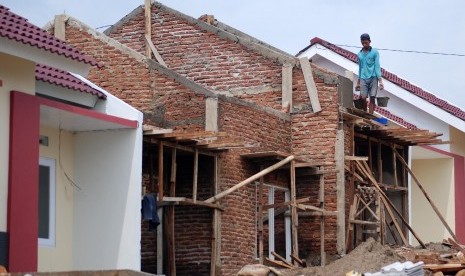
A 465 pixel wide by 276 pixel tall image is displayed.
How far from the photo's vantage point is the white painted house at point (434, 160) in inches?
1233

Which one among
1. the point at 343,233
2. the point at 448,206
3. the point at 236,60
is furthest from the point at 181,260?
the point at 448,206

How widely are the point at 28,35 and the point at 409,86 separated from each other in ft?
61.7

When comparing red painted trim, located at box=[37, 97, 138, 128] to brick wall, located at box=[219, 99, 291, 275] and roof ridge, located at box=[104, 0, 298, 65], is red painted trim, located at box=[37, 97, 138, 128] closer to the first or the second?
brick wall, located at box=[219, 99, 291, 275]

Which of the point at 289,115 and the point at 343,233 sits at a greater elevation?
the point at 289,115

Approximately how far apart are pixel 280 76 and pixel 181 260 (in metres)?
5.41

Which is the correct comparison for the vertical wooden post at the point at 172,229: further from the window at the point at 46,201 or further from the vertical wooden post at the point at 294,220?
the vertical wooden post at the point at 294,220

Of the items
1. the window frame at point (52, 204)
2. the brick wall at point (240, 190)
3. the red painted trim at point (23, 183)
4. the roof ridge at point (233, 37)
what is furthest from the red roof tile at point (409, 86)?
the red painted trim at point (23, 183)

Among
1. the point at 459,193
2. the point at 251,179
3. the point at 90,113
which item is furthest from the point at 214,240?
the point at 459,193

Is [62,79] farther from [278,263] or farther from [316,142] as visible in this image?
[316,142]

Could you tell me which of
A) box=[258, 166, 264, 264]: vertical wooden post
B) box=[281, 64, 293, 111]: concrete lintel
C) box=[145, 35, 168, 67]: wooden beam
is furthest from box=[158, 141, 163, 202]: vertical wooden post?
box=[145, 35, 168, 67]: wooden beam

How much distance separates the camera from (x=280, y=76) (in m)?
25.0

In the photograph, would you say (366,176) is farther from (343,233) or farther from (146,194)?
(146,194)

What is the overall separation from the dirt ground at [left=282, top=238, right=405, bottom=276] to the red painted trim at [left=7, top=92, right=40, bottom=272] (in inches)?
251

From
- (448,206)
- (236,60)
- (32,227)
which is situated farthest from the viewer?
(448,206)
